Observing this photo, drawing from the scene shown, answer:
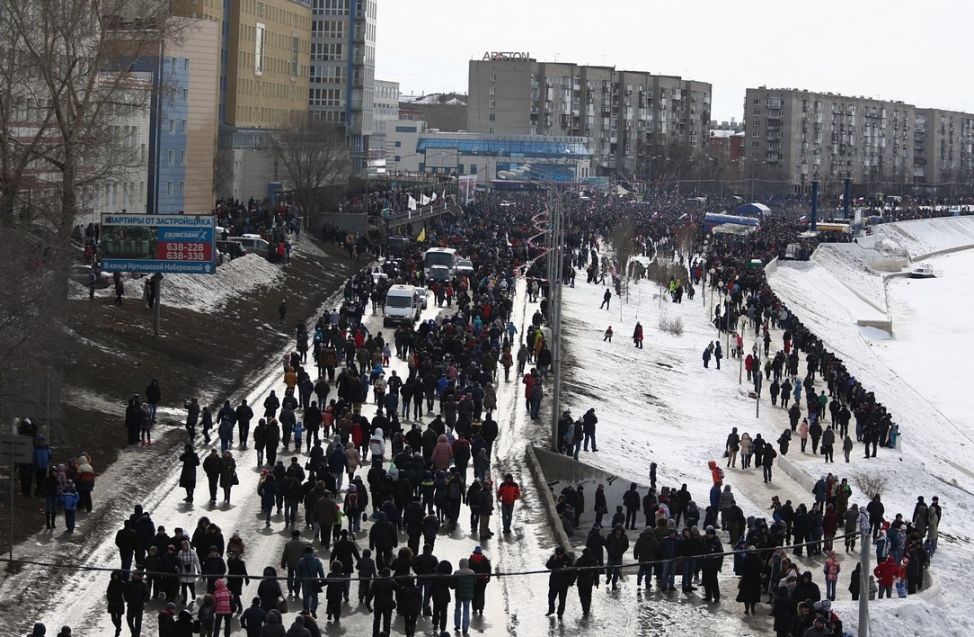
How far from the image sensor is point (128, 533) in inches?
822

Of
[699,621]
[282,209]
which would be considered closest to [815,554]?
[699,621]

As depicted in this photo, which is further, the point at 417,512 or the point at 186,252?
the point at 186,252

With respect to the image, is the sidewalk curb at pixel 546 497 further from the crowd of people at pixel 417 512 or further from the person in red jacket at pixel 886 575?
A: the person in red jacket at pixel 886 575

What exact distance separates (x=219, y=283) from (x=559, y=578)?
3066 centimetres

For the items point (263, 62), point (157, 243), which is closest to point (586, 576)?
point (157, 243)

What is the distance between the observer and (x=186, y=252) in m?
38.8

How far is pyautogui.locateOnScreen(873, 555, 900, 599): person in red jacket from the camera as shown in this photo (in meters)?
24.4

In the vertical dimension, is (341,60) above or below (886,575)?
above

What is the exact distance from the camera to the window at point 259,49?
296 ft

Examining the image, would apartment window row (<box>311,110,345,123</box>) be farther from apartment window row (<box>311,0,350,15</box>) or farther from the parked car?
the parked car

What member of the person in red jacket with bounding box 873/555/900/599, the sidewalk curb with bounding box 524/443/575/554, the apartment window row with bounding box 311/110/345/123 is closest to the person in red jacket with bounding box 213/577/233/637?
the sidewalk curb with bounding box 524/443/575/554

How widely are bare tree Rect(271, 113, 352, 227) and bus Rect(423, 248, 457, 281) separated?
1597 centimetres

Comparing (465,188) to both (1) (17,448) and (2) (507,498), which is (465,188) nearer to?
(2) (507,498)

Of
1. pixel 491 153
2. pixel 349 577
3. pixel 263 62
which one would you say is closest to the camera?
pixel 349 577
